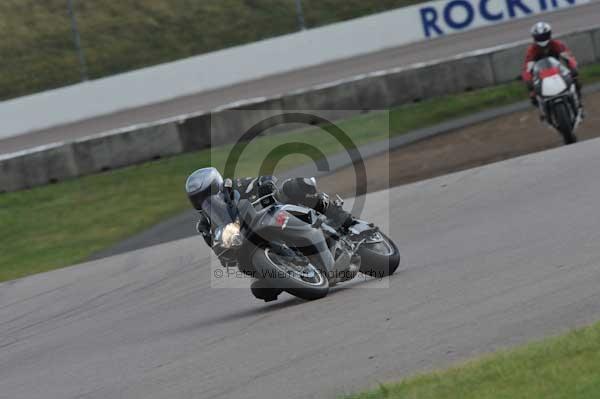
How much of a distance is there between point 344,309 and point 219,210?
1.07 meters

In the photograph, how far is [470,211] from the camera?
11109mm

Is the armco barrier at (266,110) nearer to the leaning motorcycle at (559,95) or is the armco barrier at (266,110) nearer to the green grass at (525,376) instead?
the leaning motorcycle at (559,95)

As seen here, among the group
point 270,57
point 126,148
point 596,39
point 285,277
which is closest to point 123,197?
point 126,148

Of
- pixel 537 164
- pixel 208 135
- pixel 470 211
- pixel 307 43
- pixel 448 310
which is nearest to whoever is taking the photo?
pixel 448 310

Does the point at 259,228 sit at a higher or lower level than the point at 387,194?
higher

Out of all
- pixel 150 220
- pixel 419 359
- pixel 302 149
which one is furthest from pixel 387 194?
pixel 419 359

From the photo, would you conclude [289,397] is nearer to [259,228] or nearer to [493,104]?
[259,228]

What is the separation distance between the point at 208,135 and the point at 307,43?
25.9 feet

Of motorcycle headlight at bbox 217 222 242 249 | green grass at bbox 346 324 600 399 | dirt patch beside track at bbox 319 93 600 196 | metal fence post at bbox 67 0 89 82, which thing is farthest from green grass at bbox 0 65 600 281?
green grass at bbox 346 324 600 399

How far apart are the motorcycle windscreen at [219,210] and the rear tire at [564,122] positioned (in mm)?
7348

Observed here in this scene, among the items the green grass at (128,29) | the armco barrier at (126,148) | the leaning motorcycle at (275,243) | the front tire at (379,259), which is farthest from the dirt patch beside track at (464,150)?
the green grass at (128,29)

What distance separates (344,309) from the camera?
7.70m

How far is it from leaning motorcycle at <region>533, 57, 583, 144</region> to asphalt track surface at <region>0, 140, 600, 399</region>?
4.37ft

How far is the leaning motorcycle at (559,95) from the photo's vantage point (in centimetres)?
1415
